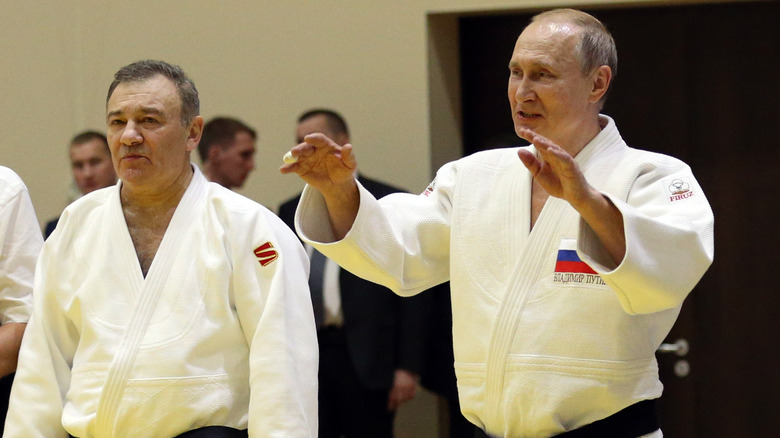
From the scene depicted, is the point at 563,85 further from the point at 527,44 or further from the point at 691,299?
the point at 691,299

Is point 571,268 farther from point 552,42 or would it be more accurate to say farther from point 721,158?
point 721,158

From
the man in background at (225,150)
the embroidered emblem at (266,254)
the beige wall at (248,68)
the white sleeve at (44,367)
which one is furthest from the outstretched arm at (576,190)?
the man in background at (225,150)

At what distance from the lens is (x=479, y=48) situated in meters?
5.71

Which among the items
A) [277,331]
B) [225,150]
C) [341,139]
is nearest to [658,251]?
[277,331]

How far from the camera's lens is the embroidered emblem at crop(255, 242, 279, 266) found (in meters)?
2.98

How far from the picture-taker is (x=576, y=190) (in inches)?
89.4

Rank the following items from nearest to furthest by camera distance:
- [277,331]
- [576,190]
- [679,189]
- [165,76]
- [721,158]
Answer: [576,190] → [679,189] → [277,331] → [165,76] → [721,158]

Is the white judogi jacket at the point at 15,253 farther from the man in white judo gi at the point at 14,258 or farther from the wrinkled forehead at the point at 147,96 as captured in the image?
the wrinkled forehead at the point at 147,96

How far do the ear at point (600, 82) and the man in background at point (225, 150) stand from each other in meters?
3.10

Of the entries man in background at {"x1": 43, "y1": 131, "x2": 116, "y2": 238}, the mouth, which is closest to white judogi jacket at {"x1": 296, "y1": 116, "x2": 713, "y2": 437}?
the mouth

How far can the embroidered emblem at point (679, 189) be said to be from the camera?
2.55 metres

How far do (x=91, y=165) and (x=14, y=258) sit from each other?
197 centimetres

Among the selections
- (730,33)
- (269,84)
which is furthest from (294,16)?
(730,33)

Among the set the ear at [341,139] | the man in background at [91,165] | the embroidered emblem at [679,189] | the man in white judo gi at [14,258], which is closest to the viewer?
the embroidered emblem at [679,189]
